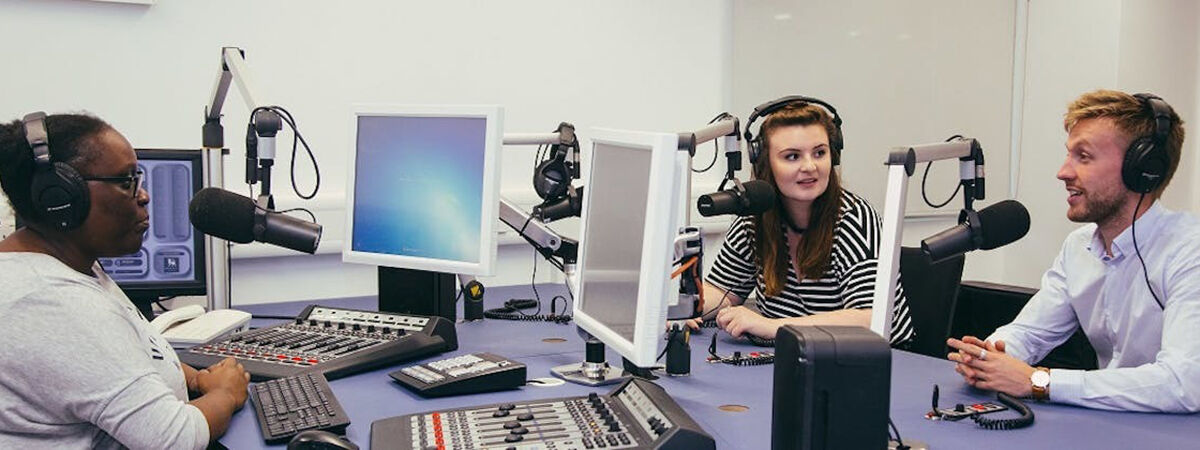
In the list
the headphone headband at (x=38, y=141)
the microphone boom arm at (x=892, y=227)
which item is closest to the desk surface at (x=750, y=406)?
the microphone boom arm at (x=892, y=227)

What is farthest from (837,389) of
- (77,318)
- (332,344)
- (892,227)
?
(332,344)

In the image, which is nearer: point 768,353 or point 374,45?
point 768,353

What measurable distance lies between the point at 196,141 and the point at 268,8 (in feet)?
1.43

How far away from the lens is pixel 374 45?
3.02m

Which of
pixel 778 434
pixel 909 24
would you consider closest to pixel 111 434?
pixel 778 434

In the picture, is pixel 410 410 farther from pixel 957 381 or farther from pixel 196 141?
pixel 196 141

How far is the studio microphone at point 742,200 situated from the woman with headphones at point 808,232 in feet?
1.56

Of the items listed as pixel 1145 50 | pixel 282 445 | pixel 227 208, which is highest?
pixel 1145 50

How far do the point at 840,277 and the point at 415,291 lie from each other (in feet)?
3.32

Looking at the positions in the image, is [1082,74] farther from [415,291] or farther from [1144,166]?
[415,291]

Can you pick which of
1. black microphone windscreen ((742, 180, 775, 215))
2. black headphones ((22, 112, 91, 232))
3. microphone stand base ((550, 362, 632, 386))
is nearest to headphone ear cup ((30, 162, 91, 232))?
black headphones ((22, 112, 91, 232))

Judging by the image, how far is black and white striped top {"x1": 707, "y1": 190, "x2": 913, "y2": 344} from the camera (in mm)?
2352

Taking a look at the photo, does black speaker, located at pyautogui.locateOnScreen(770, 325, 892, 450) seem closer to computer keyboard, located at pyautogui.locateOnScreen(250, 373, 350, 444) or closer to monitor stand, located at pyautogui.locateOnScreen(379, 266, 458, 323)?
computer keyboard, located at pyautogui.locateOnScreen(250, 373, 350, 444)

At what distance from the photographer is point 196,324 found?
2.16m
